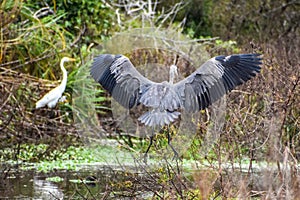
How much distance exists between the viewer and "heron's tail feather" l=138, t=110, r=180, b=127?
22.6 ft

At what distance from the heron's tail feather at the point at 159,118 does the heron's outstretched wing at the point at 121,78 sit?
1.17ft

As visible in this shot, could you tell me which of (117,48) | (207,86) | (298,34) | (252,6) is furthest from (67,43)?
(252,6)

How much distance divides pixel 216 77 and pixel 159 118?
A: 673 mm

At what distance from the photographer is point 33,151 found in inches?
366

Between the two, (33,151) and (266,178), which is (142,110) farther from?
(266,178)

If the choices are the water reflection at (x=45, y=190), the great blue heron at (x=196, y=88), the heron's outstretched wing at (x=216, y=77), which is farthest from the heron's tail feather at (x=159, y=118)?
the water reflection at (x=45, y=190)

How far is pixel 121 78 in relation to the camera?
24.2 ft

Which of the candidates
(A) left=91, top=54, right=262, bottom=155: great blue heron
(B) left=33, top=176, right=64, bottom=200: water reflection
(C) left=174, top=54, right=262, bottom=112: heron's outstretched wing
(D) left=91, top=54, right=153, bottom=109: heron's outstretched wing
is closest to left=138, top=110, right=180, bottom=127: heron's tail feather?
(A) left=91, top=54, right=262, bottom=155: great blue heron

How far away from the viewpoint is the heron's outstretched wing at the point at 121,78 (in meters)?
7.36

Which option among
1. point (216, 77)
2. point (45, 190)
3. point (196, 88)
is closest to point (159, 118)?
point (196, 88)

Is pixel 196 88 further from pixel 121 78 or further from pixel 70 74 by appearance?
pixel 70 74

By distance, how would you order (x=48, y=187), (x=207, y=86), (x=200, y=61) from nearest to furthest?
(x=207, y=86), (x=48, y=187), (x=200, y=61)

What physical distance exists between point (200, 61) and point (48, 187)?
190 inches

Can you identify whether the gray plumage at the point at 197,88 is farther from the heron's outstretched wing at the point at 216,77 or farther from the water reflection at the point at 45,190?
the water reflection at the point at 45,190
